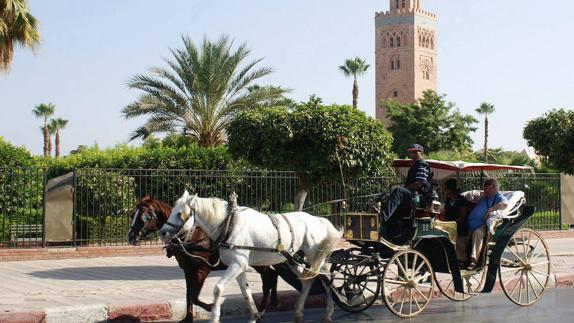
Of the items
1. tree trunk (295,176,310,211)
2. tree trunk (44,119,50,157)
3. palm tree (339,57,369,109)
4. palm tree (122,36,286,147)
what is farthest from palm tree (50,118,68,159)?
tree trunk (295,176,310,211)

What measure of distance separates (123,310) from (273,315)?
187 centimetres

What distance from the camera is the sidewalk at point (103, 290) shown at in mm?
9617

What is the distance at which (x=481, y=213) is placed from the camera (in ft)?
35.7

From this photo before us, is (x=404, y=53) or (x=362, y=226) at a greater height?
(x=404, y=53)

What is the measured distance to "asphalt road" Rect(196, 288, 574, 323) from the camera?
9875mm

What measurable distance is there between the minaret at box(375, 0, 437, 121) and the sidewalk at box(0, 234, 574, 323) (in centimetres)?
10357

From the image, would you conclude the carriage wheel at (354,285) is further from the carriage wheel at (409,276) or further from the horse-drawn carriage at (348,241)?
the carriage wheel at (409,276)

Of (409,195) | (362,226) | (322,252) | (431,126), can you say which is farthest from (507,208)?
(431,126)

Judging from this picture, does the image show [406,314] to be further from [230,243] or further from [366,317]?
[230,243]

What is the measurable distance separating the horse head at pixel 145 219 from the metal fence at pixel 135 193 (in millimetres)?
Answer: 8663

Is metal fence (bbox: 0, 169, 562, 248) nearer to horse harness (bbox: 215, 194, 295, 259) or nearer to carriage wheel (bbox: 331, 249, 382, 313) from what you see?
carriage wheel (bbox: 331, 249, 382, 313)

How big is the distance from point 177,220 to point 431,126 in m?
53.7

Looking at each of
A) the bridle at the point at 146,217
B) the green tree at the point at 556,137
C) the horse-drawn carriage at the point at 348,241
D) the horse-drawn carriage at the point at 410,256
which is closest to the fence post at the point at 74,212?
the horse-drawn carriage at the point at 348,241

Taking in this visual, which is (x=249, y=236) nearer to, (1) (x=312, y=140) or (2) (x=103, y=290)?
(2) (x=103, y=290)
